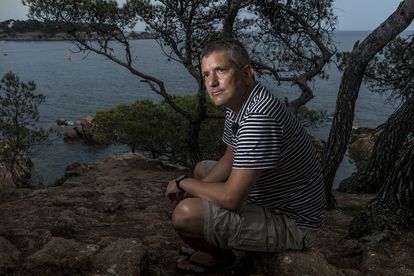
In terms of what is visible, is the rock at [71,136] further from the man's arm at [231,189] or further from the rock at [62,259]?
the man's arm at [231,189]

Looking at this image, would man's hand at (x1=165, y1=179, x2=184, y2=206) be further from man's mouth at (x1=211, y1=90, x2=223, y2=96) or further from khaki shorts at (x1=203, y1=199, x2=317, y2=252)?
man's mouth at (x1=211, y1=90, x2=223, y2=96)

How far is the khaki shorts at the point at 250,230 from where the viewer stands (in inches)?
106

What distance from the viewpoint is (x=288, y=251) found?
2891 mm

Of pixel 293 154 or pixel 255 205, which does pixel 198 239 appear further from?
pixel 293 154

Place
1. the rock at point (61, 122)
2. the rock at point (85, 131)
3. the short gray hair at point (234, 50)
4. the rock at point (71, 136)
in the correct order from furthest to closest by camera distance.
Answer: the rock at point (61, 122)
the rock at point (71, 136)
the rock at point (85, 131)
the short gray hair at point (234, 50)

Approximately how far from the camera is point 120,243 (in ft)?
10.5

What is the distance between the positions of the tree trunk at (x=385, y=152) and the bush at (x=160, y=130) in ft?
18.1

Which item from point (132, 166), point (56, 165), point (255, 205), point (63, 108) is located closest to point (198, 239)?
point (255, 205)

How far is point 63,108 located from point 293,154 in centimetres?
3709

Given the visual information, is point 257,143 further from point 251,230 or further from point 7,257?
point 7,257

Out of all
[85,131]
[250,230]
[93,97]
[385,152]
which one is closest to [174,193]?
[250,230]

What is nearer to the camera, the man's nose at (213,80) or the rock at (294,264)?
the man's nose at (213,80)

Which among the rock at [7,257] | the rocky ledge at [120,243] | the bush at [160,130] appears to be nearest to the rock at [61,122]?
the bush at [160,130]

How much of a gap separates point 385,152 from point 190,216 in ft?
17.0
